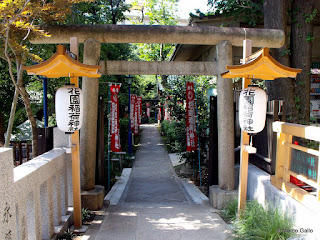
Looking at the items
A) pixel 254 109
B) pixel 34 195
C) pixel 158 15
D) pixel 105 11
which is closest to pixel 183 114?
pixel 254 109

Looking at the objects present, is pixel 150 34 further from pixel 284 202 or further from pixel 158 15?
pixel 158 15

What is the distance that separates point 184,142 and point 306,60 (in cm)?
456

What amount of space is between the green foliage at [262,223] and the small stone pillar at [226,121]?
1.10m

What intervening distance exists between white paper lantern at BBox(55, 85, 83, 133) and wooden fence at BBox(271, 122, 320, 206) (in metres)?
3.46

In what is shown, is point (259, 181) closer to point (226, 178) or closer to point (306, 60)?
point (226, 178)

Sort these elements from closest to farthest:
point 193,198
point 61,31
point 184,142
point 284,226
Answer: point 284,226 → point 61,31 → point 193,198 → point 184,142

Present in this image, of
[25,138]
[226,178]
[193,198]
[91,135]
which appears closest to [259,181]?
[226,178]

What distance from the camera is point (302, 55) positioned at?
26.0ft

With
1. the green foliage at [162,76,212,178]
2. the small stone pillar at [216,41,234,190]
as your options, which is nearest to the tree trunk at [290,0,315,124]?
the green foliage at [162,76,212,178]

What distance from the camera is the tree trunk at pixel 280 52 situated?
25.3 ft

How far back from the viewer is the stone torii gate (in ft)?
19.3

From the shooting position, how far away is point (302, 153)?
4.16 meters

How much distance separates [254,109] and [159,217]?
112 inches

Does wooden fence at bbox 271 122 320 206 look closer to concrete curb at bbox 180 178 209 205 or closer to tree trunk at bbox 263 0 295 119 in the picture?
Answer: concrete curb at bbox 180 178 209 205
